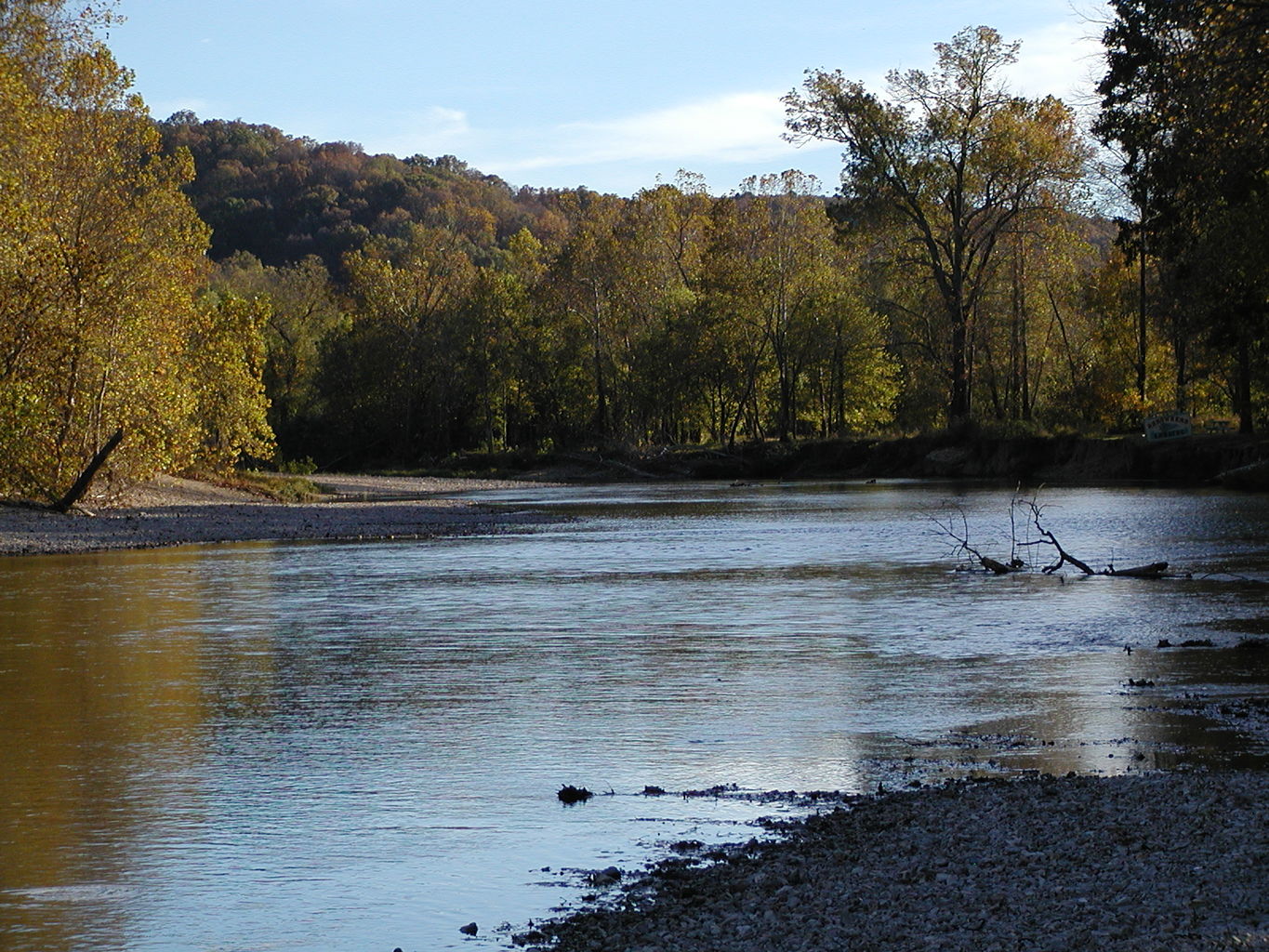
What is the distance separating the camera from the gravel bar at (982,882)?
6.26 metres

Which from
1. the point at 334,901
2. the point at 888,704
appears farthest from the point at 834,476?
the point at 334,901

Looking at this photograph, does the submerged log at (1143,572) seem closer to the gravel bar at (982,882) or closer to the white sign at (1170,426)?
the gravel bar at (982,882)

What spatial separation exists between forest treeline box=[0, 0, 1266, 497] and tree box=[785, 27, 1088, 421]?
0.50 feet

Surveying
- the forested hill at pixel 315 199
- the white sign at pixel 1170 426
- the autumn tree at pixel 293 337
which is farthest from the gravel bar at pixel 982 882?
the forested hill at pixel 315 199

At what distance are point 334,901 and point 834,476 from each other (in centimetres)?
6942

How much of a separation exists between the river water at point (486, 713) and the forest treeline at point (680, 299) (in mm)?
7789

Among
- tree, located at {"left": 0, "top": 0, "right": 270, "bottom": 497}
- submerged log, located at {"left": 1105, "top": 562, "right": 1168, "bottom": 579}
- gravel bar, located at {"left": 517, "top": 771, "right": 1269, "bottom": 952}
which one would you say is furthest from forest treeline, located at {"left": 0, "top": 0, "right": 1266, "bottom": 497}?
gravel bar, located at {"left": 517, "top": 771, "right": 1269, "bottom": 952}

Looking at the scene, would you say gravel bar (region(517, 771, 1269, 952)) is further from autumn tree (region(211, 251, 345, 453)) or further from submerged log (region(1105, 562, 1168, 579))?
autumn tree (region(211, 251, 345, 453))

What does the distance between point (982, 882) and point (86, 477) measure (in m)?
35.6

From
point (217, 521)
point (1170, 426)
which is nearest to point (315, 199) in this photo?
point (1170, 426)

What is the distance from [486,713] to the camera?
1316 cm

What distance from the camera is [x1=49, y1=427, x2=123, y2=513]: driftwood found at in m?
38.3

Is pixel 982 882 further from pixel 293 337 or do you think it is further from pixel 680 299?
pixel 293 337

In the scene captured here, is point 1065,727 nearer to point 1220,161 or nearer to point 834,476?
point 1220,161
